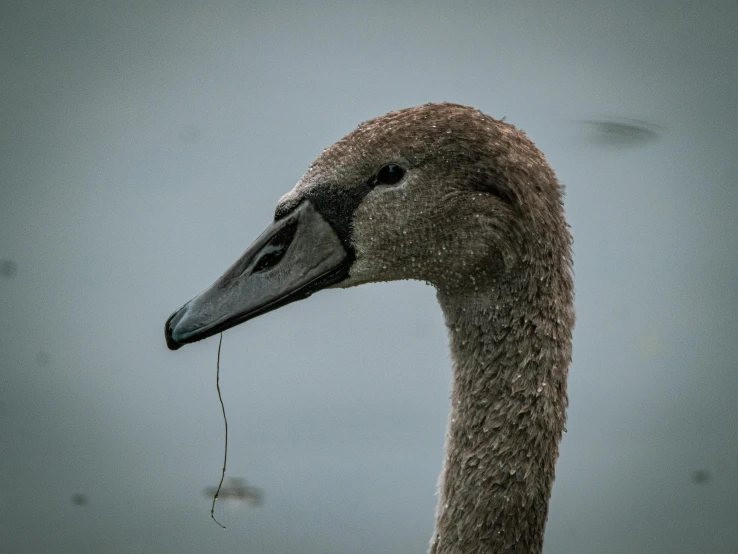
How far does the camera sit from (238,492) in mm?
4621

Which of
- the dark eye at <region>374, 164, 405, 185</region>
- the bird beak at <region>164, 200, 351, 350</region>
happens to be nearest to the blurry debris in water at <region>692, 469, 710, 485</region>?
the bird beak at <region>164, 200, 351, 350</region>

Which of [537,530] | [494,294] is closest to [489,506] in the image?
[537,530]

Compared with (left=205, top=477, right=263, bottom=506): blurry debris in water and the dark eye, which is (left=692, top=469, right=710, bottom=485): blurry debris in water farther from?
the dark eye

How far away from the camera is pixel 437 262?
280 cm

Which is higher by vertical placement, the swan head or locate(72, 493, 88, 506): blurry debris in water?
the swan head

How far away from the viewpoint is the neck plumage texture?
2.72 metres

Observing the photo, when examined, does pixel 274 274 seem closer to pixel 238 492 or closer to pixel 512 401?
pixel 512 401

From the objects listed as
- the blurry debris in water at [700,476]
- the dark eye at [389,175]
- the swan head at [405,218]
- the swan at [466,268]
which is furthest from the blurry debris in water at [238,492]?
the dark eye at [389,175]

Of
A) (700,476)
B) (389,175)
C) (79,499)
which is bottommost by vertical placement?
(79,499)

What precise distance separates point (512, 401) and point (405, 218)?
60 cm

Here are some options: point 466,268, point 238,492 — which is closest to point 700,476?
point 238,492

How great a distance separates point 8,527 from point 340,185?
2.70m

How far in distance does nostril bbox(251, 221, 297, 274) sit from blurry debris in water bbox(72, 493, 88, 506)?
227 cm

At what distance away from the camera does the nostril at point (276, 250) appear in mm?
2873
